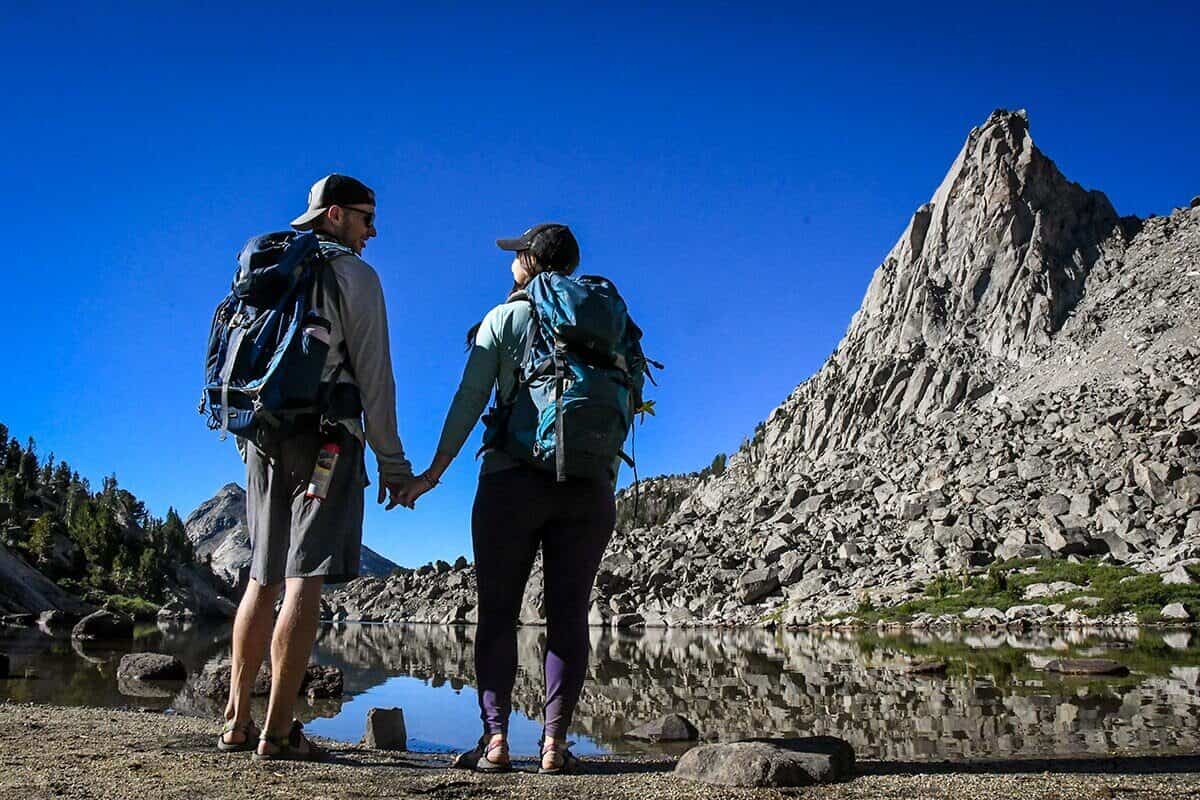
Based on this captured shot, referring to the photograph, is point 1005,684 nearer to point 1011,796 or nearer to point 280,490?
point 1011,796

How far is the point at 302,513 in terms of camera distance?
4895mm

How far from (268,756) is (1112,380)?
278 feet

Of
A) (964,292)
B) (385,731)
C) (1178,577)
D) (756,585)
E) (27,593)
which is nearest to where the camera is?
(385,731)

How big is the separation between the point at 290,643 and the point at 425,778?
1044 mm

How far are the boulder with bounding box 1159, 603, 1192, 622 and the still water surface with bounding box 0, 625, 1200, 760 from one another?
17404 millimetres

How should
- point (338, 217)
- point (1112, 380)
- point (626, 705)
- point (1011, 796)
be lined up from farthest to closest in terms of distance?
point (1112, 380) → point (626, 705) → point (338, 217) → point (1011, 796)

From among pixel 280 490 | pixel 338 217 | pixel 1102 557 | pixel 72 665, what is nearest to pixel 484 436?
pixel 280 490

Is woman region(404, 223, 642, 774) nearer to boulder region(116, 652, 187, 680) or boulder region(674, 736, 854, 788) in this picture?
boulder region(674, 736, 854, 788)

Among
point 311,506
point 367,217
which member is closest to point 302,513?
point 311,506

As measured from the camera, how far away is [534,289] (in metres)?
5.68

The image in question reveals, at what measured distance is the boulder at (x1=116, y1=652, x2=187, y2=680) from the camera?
14.0 metres

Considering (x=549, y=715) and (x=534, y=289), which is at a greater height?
(x=534, y=289)

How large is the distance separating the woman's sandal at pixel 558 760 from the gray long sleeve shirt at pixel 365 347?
1944 mm

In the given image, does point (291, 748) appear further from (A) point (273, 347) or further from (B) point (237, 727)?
(A) point (273, 347)
